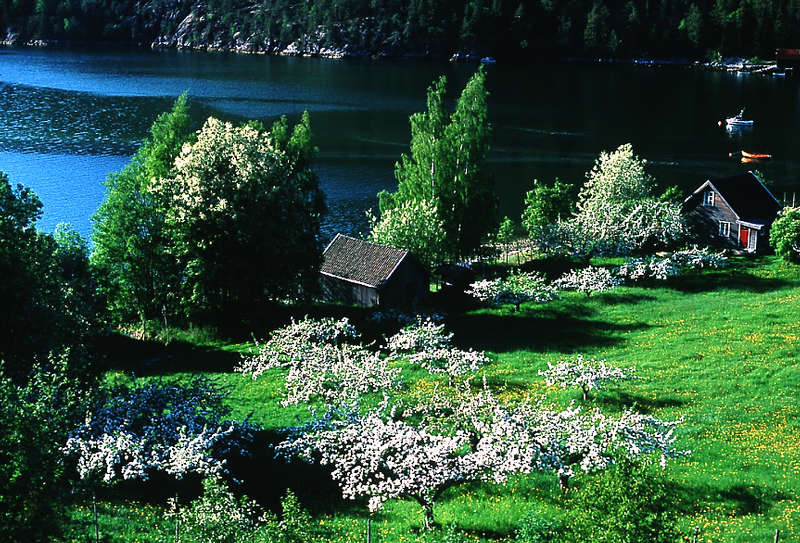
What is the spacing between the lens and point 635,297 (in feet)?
188

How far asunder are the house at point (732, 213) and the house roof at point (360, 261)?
1233 inches

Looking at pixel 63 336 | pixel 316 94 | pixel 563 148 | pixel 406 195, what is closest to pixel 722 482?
pixel 63 336

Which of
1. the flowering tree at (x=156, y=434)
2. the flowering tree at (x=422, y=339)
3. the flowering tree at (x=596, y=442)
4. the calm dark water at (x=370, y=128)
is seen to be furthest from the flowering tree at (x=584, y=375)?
the calm dark water at (x=370, y=128)

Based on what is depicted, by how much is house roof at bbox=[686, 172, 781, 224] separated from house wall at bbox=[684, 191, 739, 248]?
68 centimetres

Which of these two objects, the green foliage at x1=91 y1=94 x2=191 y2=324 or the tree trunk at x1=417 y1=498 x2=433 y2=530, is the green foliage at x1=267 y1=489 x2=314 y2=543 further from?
the green foliage at x1=91 y1=94 x2=191 y2=324

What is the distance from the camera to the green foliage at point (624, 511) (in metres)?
21.2

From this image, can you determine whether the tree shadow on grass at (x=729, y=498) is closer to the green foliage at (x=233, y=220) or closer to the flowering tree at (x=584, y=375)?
the flowering tree at (x=584, y=375)

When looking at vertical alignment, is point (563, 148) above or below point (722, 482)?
above

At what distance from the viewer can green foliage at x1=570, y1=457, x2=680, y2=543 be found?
69.6 ft

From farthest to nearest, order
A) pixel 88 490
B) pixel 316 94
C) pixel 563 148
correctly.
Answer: pixel 316 94
pixel 563 148
pixel 88 490

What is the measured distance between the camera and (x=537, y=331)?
2031 inches

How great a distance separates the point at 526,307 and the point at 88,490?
3315cm

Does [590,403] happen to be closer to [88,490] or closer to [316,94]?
[88,490]

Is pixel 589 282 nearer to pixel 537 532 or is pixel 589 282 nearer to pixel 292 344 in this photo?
pixel 292 344
